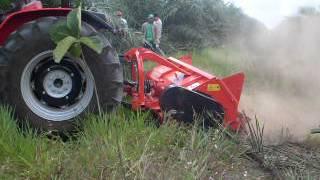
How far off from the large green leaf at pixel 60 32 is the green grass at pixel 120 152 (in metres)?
0.66

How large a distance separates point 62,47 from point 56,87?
663mm

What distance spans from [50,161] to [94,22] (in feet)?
5.91

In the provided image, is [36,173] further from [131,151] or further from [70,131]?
[70,131]

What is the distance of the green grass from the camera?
11.7 ft

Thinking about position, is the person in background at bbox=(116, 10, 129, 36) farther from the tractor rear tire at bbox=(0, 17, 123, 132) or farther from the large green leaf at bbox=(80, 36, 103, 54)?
the large green leaf at bbox=(80, 36, 103, 54)

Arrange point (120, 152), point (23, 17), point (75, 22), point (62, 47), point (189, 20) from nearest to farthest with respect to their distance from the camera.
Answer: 1. point (120, 152)
2. point (62, 47)
3. point (75, 22)
4. point (23, 17)
5. point (189, 20)

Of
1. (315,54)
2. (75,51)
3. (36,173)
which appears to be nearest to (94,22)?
(75,51)

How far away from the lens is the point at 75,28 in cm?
432

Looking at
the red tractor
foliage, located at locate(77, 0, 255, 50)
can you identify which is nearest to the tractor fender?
the red tractor

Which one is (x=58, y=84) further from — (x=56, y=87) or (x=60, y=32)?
(x=60, y=32)

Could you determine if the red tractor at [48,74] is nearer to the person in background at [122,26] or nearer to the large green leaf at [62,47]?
the large green leaf at [62,47]

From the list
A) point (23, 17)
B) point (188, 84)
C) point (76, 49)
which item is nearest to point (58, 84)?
point (76, 49)

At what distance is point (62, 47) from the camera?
165 inches

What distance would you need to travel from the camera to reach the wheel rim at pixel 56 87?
4.70 metres
